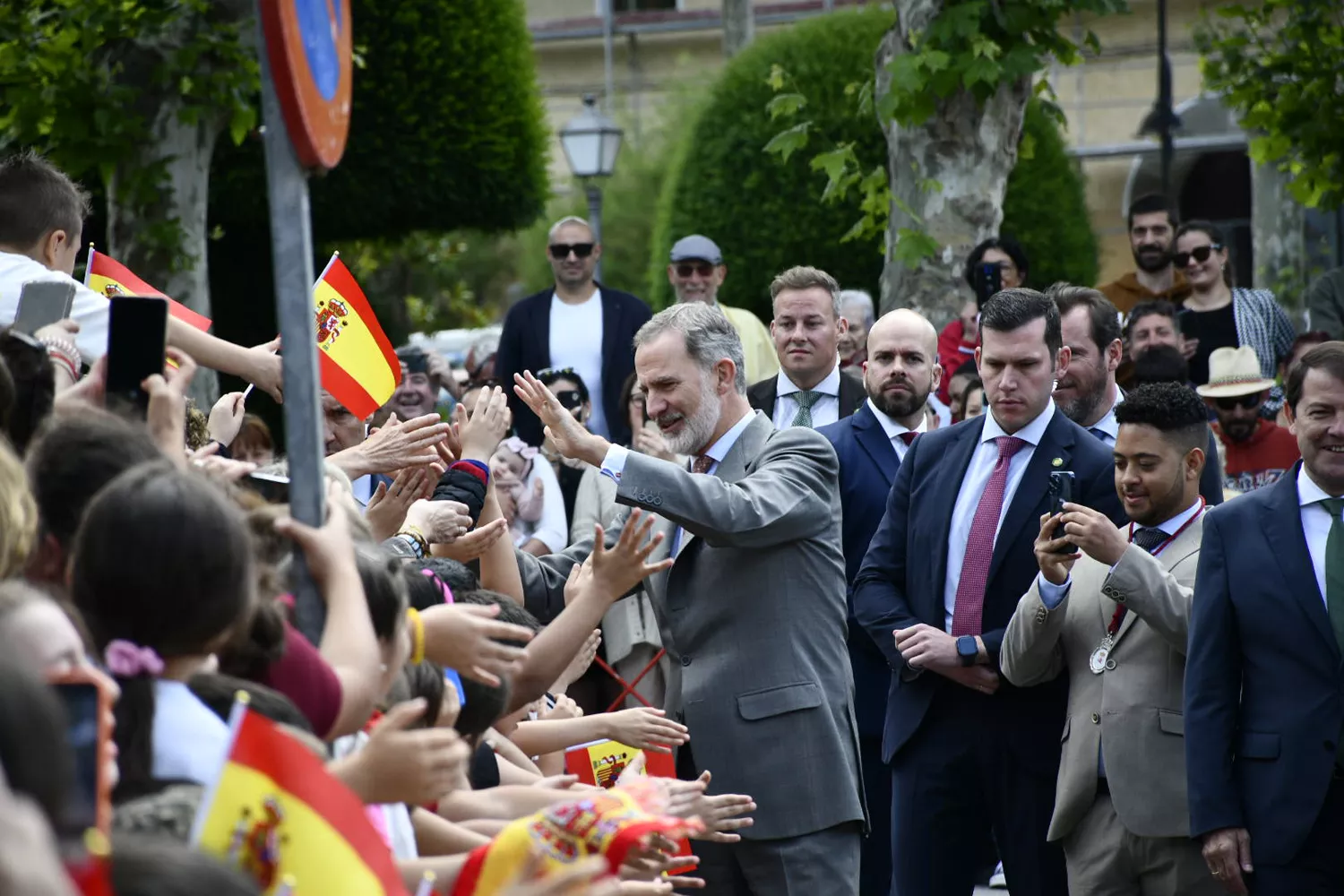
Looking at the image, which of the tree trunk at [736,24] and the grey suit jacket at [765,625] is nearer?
the grey suit jacket at [765,625]

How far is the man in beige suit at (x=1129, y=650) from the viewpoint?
543 centimetres

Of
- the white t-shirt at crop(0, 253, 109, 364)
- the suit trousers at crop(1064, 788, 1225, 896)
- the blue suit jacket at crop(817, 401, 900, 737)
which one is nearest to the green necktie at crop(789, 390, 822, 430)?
the blue suit jacket at crop(817, 401, 900, 737)

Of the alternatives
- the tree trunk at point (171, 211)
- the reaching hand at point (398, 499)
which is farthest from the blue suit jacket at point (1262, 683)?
the tree trunk at point (171, 211)

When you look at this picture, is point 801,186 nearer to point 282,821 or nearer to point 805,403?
point 805,403

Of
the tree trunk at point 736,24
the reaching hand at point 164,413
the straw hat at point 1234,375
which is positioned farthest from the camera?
the tree trunk at point 736,24

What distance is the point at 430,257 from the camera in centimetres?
3203

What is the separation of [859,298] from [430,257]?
21884 millimetres

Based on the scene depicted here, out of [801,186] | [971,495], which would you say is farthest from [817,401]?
[801,186]

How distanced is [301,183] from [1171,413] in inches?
137

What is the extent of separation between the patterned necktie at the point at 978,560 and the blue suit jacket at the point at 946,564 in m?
0.03

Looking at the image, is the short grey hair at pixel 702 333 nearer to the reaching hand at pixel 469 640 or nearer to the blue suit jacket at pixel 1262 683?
the blue suit jacket at pixel 1262 683

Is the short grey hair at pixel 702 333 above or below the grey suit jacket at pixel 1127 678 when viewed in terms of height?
above

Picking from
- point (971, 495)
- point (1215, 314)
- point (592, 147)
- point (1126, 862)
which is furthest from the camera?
point (592, 147)

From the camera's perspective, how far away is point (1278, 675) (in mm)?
5223
